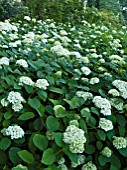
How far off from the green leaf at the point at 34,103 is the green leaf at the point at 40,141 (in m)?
0.16

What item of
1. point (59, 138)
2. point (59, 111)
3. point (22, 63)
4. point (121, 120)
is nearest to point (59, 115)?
point (59, 111)

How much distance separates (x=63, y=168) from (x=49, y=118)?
204mm

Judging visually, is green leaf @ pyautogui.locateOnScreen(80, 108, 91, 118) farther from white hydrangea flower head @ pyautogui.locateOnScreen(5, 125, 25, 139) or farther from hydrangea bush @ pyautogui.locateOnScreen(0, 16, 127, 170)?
white hydrangea flower head @ pyautogui.locateOnScreen(5, 125, 25, 139)

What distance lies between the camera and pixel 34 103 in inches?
53.1

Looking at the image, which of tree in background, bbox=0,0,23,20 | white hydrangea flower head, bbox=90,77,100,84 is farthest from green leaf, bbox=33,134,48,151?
tree in background, bbox=0,0,23,20

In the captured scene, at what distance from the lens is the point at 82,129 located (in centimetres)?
127

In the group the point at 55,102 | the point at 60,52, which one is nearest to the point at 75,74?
the point at 60,52

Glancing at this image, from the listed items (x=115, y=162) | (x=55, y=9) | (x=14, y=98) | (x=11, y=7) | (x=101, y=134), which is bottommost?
(x=11, y=7)

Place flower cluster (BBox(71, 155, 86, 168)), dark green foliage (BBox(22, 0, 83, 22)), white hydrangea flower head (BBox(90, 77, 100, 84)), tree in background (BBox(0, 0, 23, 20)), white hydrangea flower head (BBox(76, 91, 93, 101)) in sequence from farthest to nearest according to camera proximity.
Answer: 1. tree in background (BBox(0, 0, 23, 20))
2. dark green foliage (BBox(22, 0, 83, 22))
3. white hydrangea flower head (BBox(90, 77, 100, 84))
4. white hydrangea flower head (BBox(76, 91, 93, 101))
5. flower cluster (BBox(71, 155, 86, 168))

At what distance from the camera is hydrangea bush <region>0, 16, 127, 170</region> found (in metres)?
1.20

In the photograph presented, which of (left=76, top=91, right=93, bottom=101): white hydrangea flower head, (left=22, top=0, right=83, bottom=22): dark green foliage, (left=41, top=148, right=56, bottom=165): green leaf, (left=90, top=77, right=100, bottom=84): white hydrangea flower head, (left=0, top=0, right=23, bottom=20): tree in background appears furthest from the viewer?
(left=0, top=0, right=23, bottom=20): tree in background

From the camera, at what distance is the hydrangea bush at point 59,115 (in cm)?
120

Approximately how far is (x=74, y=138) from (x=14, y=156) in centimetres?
26

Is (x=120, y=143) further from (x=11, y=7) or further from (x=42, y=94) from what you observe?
(x=11, y=7)
